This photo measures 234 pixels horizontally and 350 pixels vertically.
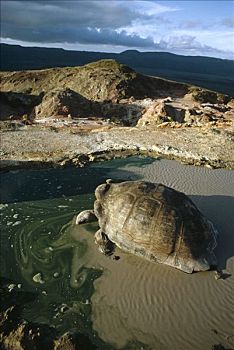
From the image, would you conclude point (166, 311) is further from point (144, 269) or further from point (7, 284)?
point (7, 284)

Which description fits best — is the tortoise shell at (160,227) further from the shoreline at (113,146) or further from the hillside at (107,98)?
the hillside at (107,98)

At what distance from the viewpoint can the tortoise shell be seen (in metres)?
9.72

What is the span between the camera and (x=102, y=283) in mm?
10250

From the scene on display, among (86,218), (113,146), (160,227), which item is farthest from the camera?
(113,146)

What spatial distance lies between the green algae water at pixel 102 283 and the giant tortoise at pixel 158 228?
1.28 feet

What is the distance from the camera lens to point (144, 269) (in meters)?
10.3

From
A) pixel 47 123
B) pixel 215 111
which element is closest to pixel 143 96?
Answer: pixel 215 111

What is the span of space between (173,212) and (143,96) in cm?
A: 2630

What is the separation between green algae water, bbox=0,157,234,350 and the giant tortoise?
39 centimetres

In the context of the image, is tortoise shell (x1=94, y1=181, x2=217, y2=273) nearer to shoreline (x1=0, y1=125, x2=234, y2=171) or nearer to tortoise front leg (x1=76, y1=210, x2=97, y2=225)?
tortoise front leg (x1=76, y1=210, x2=97, y2=225)

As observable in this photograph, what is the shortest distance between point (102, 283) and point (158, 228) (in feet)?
6.37

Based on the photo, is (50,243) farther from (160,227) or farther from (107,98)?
(107,98)

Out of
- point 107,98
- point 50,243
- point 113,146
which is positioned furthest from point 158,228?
point 107,98

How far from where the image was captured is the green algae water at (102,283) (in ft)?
28.9
